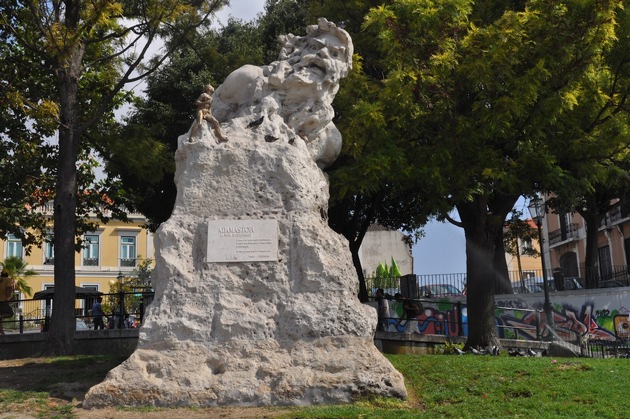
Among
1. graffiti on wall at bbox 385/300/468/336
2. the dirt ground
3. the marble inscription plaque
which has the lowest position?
the dirt ground

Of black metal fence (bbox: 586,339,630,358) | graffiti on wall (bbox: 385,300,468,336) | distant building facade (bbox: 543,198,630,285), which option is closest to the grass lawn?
black metal fence (bbox: 586,339,630,358)

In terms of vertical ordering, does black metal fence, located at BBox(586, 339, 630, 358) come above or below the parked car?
below

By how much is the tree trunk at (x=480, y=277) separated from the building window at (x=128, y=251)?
143 feet

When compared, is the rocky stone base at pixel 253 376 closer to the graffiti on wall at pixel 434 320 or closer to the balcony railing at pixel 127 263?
the graffiti on wall at pixel 434 320

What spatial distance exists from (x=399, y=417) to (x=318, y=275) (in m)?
2.26

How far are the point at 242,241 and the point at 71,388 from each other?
315cm

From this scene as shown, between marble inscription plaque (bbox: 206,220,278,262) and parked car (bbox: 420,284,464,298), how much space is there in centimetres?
2011

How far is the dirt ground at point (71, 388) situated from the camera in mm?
8711

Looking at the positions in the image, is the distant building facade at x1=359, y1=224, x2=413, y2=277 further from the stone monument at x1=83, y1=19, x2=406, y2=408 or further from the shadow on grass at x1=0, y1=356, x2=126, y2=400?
the stone monument at x1=83, y1=19, x2=406, y2=408

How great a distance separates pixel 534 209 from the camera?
1992 centimetres

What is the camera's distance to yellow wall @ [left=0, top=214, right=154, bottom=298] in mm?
54250

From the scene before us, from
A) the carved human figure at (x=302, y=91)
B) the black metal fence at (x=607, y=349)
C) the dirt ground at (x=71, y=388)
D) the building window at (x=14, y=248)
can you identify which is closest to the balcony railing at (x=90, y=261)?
the building window at (x=14, y=248)

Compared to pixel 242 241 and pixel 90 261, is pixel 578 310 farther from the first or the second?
pixel 90 261

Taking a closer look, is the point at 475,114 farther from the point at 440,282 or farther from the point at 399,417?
the point at 440,282
